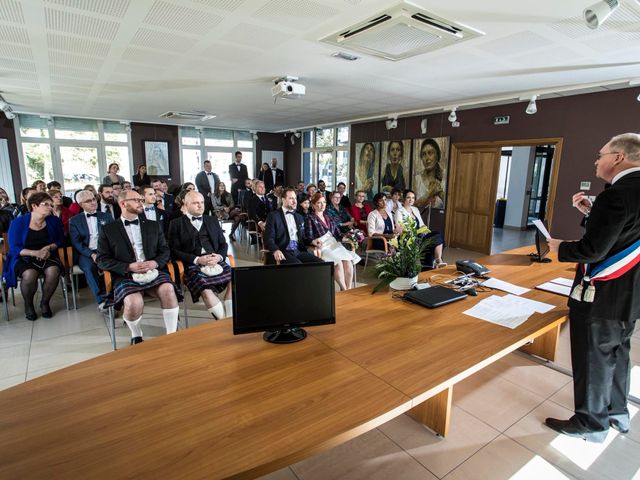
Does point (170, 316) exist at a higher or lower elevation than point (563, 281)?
lower

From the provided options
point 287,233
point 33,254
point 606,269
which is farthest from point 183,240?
point 606,269

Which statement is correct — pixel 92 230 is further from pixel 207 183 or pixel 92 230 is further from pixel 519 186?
pixel 519 186

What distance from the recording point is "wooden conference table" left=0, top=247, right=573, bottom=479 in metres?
1.08

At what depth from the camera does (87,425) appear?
120 cm

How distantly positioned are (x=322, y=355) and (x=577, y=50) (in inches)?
174

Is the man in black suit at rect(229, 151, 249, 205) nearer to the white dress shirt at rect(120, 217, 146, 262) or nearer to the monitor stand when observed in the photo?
the white dress shirt at rect(120, 217, 146, 262)

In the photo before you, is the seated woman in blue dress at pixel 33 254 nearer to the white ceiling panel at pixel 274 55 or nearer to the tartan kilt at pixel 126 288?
the tartan kilt at pixel 126 288

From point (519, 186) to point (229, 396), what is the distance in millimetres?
11034

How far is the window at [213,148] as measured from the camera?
11.2 metres

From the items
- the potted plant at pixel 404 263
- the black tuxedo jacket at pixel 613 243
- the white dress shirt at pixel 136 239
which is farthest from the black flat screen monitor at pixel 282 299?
the white dress shirt at pixel 136 239

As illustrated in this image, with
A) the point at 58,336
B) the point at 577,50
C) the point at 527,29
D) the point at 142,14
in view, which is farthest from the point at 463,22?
the point at 58,336

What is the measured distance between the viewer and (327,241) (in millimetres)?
4789

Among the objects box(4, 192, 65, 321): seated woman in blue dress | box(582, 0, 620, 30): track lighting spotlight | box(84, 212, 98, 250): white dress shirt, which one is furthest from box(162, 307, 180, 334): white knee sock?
box(582, 0, 620, 30): track lighting spotlight

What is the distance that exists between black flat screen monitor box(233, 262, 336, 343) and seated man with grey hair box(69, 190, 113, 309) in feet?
9.51
